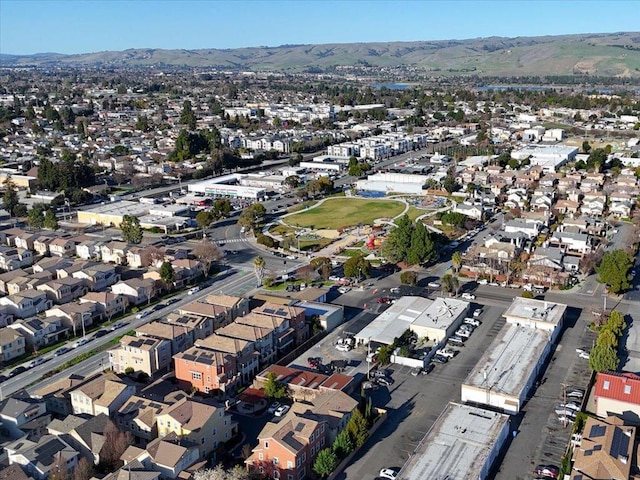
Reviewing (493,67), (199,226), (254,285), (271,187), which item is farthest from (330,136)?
(493,67)

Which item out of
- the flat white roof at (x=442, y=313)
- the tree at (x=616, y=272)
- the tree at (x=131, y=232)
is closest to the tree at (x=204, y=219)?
the tree at (x=131, y=232)

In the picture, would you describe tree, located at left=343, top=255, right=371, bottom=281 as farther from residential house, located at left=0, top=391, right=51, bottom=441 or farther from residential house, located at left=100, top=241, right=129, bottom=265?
residential house, located at left=0, top=391, right=51, bottom=441

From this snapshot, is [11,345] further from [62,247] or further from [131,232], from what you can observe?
[131,232]

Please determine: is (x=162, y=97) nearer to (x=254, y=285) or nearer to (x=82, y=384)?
(x=254, y=285)

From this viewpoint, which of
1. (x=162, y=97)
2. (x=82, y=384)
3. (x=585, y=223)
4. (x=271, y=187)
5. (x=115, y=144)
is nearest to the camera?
(x=82, y=384)

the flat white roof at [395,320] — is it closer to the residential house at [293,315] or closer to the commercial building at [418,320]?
the commercial building at [418,320]

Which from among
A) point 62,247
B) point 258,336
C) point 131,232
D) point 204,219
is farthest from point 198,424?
point 204,219
